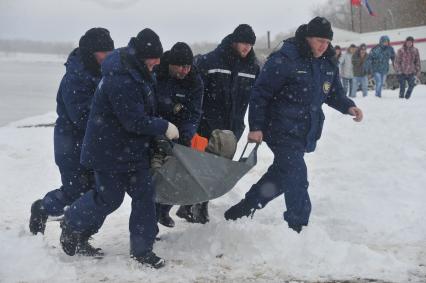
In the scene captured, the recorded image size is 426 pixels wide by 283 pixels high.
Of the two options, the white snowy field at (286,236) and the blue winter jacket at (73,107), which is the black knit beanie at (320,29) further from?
the blue winter jacket at (73,107)

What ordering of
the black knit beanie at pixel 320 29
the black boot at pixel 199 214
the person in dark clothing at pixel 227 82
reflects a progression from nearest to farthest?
1. the black knit beanie at pixel 320 29
2. the person in dark clothing at pixel 227 82
3. the black boot at pixel 199 214

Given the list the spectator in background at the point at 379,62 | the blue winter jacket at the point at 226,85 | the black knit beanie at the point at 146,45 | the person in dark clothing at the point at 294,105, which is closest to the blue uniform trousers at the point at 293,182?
the person in dark clothing at the point at 294,105

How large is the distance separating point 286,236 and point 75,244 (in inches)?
63.0

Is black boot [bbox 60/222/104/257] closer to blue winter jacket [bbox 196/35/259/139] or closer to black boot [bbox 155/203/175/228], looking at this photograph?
black boot [bbox 155/203/175/228]

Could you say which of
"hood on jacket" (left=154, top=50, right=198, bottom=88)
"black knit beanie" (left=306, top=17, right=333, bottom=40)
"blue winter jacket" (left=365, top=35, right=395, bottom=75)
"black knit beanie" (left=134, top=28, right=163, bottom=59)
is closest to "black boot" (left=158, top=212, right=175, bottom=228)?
"hood on jacket" (left=154, top=50, right=198, bottom=88)

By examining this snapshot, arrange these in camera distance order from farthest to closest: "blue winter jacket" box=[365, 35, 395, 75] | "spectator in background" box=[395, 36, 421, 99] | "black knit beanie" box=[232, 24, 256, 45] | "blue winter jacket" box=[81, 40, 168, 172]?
"blue winter jacket" box=[365, 35, 395, 75] < "spectator in background" box=[395, 36, 421, 99] < "black knit beanie" box=[232, 24, 256, 45] < "blue winter jacket" box=[81, 40, 168, 172]

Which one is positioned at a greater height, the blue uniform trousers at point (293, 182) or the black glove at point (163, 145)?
the black glove at point (163, 145)

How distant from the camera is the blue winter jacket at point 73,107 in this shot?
4363 millimetres

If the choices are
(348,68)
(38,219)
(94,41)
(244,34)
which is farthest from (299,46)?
(348,68)

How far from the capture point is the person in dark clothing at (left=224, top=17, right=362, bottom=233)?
4562 mm

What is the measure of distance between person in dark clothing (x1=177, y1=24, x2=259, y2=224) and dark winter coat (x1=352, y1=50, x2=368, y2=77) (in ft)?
36.6

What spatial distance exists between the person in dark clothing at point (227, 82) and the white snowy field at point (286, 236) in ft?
3.08

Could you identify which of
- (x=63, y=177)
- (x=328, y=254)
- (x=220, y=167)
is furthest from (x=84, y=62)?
(x=328, y=254)

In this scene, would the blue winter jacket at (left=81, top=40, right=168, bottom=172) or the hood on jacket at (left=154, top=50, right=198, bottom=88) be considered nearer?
the blue winter jacket at (left=81, top=40, right=168, bottom=172)
